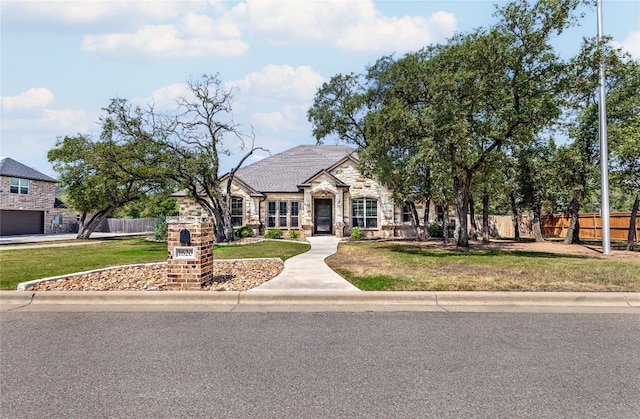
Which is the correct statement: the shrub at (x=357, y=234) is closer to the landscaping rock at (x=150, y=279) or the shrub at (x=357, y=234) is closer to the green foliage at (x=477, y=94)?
the green foliage at (x=477, y=94)

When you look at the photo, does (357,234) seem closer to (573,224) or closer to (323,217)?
(323,217)

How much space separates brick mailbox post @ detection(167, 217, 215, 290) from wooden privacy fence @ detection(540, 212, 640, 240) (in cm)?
2711

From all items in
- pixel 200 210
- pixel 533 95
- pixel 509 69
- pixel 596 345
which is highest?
pixel 509 69

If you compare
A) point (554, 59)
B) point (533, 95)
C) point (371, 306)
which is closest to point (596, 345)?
point (371, 306)

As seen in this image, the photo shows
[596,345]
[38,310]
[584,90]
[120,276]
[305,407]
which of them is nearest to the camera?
[305,407]

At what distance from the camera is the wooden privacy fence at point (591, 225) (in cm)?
2434

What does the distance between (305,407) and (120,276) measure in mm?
8263

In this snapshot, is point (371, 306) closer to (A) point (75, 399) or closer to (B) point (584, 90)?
(A) point (75, 399)

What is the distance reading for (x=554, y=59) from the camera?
1522 centimetres

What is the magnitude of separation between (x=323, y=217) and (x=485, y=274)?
18156mm

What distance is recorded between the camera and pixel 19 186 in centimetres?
3594

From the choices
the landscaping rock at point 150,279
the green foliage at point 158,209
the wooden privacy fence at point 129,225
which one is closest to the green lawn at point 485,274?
the landscaping rock at point 150,279

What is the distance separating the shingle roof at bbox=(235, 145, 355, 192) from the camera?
2800 cm

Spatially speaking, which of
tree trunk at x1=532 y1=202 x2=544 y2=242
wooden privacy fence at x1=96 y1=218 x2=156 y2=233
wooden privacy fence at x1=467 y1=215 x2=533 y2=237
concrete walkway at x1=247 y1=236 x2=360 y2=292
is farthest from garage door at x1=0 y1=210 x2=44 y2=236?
tree trunk at x1=532 y1=202 x2=544 y2=242
